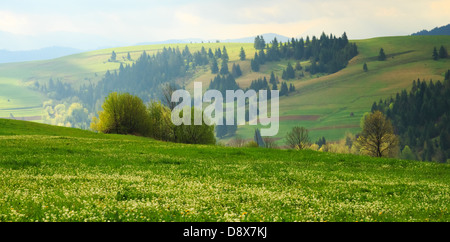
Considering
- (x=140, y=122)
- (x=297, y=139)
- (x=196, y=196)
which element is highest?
(x=196, y=196)

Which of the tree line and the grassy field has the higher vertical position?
the grassy field

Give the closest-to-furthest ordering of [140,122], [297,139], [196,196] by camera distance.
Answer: [196,196], [140,122], [297,139]

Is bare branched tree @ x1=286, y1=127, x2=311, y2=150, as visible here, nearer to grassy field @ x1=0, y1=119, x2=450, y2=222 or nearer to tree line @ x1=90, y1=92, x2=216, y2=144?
tree line @ x1=90, y1=92, x2=216, y2=144

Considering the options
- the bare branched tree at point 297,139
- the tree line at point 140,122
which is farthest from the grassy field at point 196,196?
the bare branched tree at point 297,139

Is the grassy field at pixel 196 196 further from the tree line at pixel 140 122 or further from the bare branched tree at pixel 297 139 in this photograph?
the bare branched tree at pixel 297 139

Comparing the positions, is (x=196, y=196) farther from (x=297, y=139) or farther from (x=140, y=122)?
(x=297, y=139)

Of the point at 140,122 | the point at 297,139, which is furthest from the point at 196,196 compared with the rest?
the point at 297,139

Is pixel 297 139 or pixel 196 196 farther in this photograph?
pixel 297 139

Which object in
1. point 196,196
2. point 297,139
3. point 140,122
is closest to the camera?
point 196,196

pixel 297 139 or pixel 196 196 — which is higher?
pixel 196 196

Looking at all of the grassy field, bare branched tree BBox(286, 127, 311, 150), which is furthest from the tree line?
the grassy field
